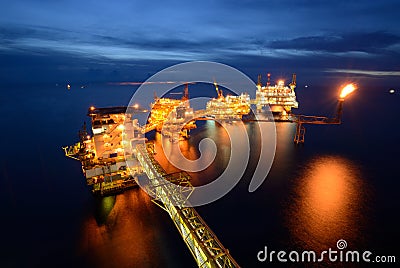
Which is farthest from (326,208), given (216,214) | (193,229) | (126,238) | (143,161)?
(126,238)

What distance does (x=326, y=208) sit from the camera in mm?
26109

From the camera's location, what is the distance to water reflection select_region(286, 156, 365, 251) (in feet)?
71.8

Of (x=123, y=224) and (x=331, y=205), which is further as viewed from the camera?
(x=331, y=205)

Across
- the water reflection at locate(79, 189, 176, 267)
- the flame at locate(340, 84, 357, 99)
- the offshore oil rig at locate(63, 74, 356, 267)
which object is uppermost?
the flame at locate(340, 84, 357, 99)

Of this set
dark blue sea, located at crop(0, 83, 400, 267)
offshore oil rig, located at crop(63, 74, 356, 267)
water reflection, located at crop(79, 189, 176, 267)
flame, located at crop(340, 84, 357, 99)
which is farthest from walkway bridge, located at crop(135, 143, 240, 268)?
flame, located at crop(340, 84, 357, 99)

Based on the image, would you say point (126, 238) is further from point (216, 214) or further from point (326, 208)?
point (326, 208)

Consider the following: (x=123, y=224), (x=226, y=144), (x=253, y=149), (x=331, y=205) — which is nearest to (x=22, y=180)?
(x=123, y=224)

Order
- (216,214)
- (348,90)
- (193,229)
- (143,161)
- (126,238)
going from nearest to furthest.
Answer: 1. (193,229)
2. (126,238)
3. (143,161)
4. (216,214)
5. (348,90)

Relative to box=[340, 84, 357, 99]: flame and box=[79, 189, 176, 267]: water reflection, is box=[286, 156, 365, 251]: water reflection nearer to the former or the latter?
box=[79, 189, 176, 267]: water reflection

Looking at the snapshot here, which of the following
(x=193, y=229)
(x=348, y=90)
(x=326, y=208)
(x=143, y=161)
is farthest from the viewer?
(x=348, y=90)

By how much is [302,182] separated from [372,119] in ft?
207

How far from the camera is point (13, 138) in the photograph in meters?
52.8

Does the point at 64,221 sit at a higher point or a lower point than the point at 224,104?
lower

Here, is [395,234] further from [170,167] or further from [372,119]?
[372,119]
